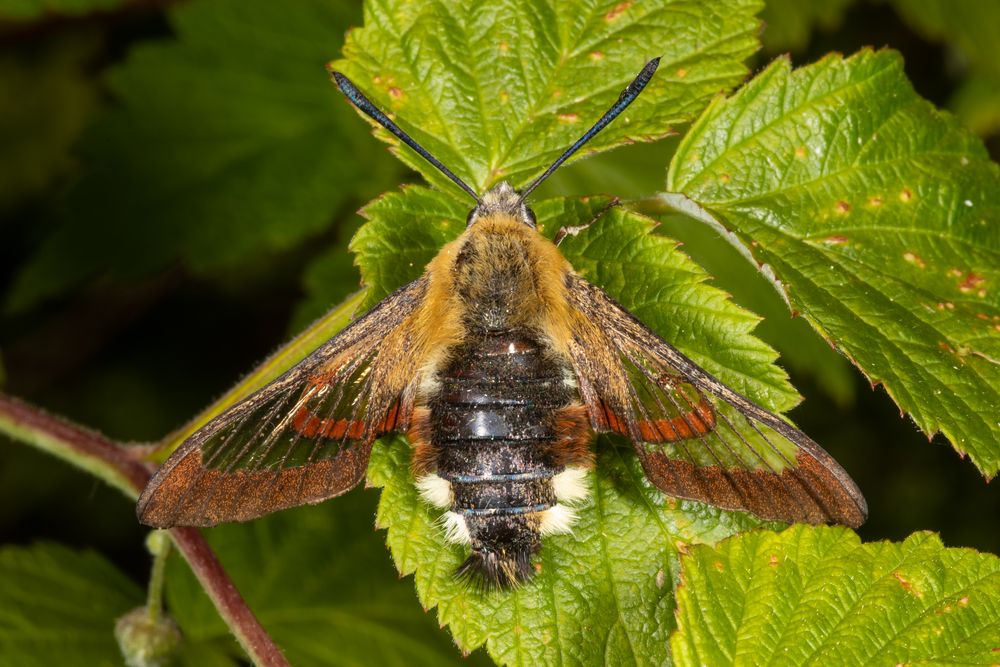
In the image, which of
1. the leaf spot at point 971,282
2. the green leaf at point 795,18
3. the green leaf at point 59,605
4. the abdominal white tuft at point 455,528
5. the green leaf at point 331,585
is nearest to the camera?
the abdominal white tuft at point 455,528

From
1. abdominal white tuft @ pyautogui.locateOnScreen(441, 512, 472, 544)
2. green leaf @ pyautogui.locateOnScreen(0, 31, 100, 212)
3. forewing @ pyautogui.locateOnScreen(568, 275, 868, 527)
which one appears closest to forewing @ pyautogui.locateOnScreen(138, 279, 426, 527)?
abdominal white tuft @ pyautogui.locateOnScreen(441, 512, 472, 544)

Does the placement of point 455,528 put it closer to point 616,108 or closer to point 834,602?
point 834,602

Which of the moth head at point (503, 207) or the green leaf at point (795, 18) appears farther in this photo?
the green leaf at point (795, 18)

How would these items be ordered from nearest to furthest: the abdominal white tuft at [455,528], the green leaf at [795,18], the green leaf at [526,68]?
1. the abdominal white tuft at [455,528]
2. the green leaf at [526,68]
3. the green leaf at [795,18]

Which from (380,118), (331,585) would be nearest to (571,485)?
(380,118)

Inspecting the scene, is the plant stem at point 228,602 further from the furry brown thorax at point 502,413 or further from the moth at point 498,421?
the furry brown thorax at point 502,413

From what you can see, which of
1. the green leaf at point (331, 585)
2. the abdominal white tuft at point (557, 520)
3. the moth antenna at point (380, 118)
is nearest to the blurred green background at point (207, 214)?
the green leaf at point (331, 585)

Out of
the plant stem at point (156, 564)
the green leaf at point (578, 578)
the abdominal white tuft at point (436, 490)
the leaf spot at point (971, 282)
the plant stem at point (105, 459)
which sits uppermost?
the leaf spot at point (971, 282)
